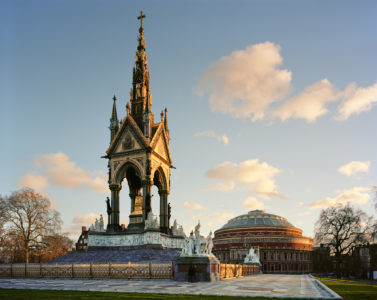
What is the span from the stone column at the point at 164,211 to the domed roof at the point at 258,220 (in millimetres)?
61366

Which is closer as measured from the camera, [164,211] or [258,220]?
[164,211]

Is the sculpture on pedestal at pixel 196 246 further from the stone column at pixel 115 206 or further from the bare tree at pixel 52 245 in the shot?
the bare tree at pixel 52 245

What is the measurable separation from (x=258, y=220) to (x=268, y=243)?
710 cm

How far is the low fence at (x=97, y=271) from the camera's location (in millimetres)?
22062

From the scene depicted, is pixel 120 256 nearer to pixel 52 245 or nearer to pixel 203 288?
pixel 203 288

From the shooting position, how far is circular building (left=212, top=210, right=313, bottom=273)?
297 ft

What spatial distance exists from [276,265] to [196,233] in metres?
76.2

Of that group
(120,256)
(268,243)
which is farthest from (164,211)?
(268,243)

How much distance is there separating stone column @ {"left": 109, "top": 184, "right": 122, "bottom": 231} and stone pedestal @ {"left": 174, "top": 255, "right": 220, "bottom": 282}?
15439mm

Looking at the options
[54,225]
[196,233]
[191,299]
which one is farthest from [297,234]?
[191,299]

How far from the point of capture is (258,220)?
9762 cm

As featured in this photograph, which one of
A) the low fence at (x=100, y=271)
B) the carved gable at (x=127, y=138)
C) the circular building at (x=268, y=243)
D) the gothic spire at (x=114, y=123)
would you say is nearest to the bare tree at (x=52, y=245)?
the carved gable at (x=127, y=138)

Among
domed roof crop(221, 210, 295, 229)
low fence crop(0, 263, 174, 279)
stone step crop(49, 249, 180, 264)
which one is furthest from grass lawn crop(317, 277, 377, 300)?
domed roof crop(221, 210, 295, 229)

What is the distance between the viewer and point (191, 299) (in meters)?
11.3
